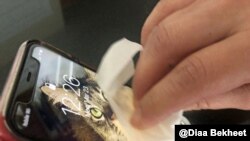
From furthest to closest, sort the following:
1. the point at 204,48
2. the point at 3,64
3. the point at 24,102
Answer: the point at 3,64 → the point at 24,102 → the point at 204,48

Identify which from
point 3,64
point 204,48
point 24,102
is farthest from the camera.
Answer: point 3,64

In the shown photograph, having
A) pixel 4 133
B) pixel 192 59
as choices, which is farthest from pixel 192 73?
pixel 4 133

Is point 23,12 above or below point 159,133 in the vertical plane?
above

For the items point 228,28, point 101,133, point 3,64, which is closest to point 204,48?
point 228,28

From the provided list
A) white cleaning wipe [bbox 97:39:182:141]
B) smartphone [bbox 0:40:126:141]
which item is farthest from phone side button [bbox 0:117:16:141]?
white cleaning wipe [bbox 97:39:182:141]

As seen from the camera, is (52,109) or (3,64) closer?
(52,109)

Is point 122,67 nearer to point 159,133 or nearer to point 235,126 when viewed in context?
point 159,133

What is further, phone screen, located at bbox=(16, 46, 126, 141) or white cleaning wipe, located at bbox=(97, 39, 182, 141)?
phone screen, located at bbox=(16, 46, 126, 141)

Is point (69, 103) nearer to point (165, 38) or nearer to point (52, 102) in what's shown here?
point (52, 102)

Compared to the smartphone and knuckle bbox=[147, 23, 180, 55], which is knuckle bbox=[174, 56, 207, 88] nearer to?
knuckle bbox=[147, 23, 180, 55]
